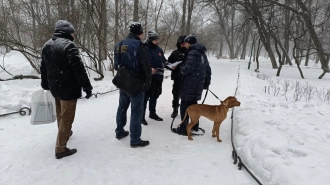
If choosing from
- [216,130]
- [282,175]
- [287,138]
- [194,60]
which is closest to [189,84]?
[194,60]

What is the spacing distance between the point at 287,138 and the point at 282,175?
41.5 inches

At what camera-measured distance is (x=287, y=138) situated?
340 cm

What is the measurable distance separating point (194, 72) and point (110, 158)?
214 cm

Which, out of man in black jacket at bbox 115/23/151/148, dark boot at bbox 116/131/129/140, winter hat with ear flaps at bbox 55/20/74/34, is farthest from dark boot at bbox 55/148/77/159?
winter hat with ear flaps at bbox 55/20/74/34

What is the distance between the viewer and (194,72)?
4051 millimetres

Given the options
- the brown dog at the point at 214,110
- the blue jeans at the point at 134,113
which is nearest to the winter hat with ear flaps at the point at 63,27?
the blue jeans at the point at 134,113

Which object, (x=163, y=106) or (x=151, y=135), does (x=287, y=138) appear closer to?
(x=151, y=135)

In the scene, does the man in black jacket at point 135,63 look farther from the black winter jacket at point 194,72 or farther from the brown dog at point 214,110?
the brown dog at point 214,110

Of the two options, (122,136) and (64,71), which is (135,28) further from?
(122,136)

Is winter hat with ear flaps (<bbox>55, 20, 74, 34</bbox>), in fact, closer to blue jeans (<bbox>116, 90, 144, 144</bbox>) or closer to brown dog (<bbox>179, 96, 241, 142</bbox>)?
blue jeans (<bbox>116, 90, 144, 144</bbox>)

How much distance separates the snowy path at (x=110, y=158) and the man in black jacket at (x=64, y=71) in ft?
1.40

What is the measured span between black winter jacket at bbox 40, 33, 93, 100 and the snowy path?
1.06 meters

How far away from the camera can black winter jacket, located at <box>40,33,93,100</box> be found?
302 centimetres

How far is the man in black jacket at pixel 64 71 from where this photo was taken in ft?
9.94
